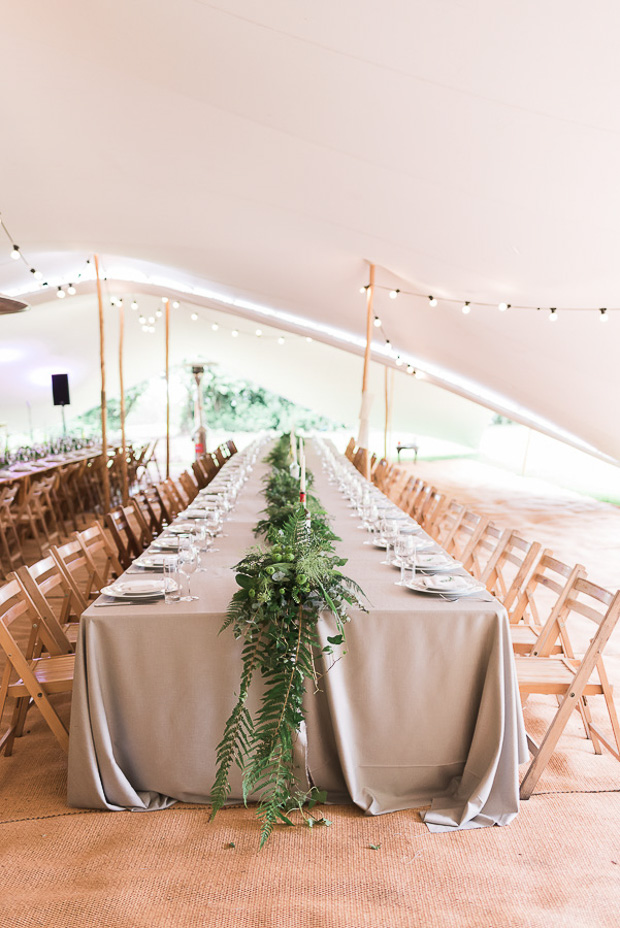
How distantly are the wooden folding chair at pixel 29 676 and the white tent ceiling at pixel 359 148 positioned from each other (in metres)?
2.61

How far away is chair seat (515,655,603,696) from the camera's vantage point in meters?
2.86

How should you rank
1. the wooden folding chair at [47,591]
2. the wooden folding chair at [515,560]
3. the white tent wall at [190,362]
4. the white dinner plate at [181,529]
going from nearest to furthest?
1. the wooden folding chair at [47,591]
2. the wooden folding chair at [515,560]
3. the white dinner plate at [181,529]
4. the white tent wall at [190,362]

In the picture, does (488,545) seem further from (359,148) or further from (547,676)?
(359,148)

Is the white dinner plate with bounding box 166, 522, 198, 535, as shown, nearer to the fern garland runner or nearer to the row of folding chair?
the fern garland runner

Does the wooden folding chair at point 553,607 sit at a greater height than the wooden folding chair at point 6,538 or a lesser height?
greater

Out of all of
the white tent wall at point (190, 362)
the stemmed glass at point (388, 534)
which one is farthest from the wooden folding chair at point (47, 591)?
the white tent wall at point (190, 362)

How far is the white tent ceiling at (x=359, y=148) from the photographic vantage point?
9.20ft

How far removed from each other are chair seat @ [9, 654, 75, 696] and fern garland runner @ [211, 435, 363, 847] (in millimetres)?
693

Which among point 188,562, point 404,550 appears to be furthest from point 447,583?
point 188,562

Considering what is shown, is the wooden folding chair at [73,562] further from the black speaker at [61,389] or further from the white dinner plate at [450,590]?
the black speaker at [61,389]

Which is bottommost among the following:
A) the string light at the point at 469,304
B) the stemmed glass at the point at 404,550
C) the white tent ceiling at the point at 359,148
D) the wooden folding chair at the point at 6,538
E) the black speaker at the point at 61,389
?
the wooden folding chair at the point at 6,538

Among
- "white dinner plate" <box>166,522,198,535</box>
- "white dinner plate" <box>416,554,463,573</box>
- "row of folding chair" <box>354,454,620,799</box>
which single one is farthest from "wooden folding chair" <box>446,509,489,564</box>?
"white dinner plate" <box>166,522,198,535</box>

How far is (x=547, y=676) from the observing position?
2.94 meters

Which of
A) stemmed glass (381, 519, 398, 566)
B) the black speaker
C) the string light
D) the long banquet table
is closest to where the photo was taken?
the long banquet table
